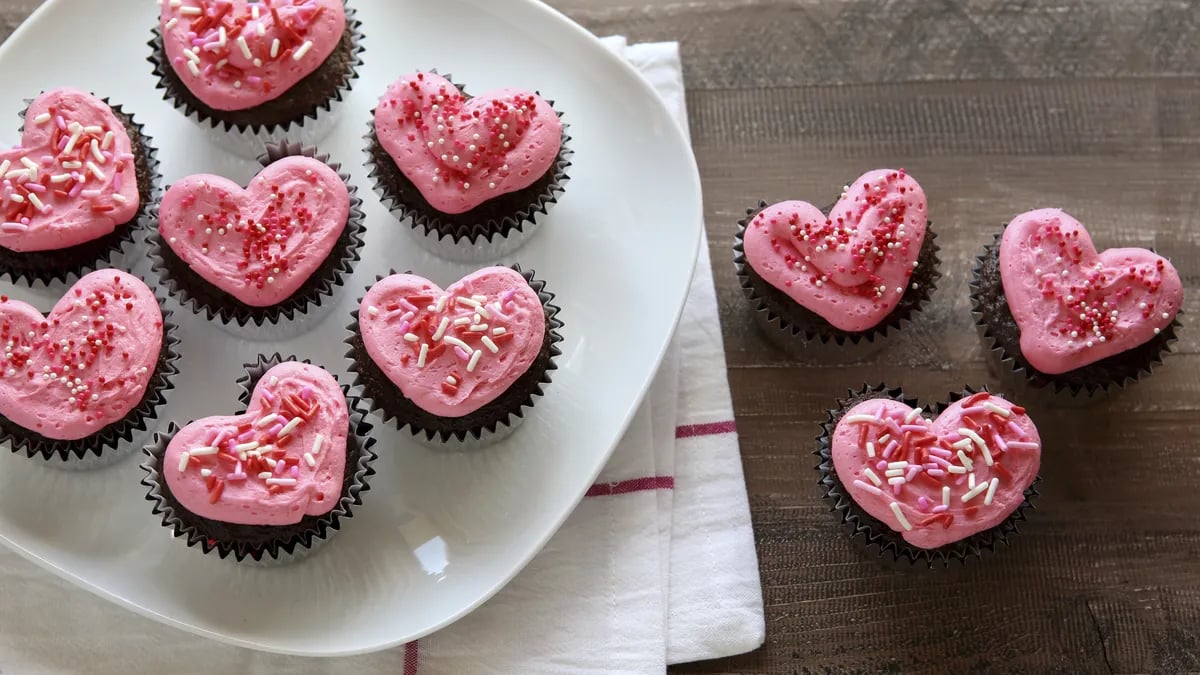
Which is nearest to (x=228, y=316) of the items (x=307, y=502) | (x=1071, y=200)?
(x=307, y=502)

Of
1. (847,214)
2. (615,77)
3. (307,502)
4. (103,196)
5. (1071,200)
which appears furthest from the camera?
(1071,200)

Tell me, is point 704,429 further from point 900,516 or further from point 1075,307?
point 1075,307

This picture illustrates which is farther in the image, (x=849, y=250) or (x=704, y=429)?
(x=704, y=429)

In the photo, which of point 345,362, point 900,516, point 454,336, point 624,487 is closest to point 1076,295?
point 900,516

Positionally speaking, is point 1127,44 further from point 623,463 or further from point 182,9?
point 182,9

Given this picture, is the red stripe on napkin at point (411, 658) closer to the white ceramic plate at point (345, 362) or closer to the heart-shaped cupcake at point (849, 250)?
the white ceramic plate at point (345, 362)

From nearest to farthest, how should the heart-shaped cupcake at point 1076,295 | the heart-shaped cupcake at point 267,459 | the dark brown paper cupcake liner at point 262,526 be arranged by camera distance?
1. the heart-shaped cupcake at point 267,459
2. the dark brown paper cupcake liner at point 262,526
3. the heart-shaped cupcake at point 1076,295

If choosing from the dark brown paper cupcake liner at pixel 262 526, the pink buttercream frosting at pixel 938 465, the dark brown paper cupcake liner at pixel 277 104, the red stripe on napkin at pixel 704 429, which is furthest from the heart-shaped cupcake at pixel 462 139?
the pink buttercream frosting at pixel 938 465
